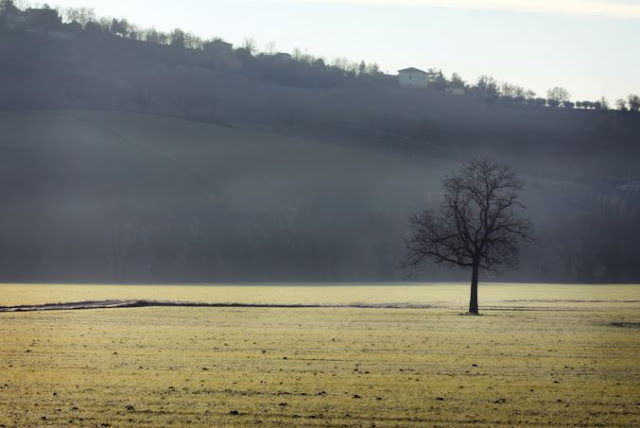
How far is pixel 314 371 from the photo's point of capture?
2638 centimetres

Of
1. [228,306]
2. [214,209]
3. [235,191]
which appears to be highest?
[235,191]

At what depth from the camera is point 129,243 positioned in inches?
4887

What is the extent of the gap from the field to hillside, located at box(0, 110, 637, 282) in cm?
7584

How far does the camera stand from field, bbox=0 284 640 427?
65.9 ft

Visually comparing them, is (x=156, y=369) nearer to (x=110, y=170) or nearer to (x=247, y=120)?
(x=110, y=170)

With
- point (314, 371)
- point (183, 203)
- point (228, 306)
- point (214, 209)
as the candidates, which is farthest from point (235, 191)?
point (314, 371)

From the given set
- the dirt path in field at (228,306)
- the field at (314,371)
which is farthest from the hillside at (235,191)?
the field at (314,371)

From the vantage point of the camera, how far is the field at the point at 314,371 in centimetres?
2009

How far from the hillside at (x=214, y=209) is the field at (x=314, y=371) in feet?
249

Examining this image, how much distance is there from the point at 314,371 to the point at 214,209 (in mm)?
108001

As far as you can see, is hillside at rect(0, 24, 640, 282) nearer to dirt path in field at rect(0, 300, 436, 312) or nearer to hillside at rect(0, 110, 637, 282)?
hillside at rect(0, 110, 637, 282)

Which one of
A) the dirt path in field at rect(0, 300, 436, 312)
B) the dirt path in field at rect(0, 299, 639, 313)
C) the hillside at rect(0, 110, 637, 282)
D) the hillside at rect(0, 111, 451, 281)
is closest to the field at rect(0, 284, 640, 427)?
the dirt path in field at rect(0, 300, 436, 312)

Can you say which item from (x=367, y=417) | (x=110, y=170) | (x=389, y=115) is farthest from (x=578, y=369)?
(x=389, y=115)

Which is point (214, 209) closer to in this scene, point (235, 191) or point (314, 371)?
point (235, 191)
